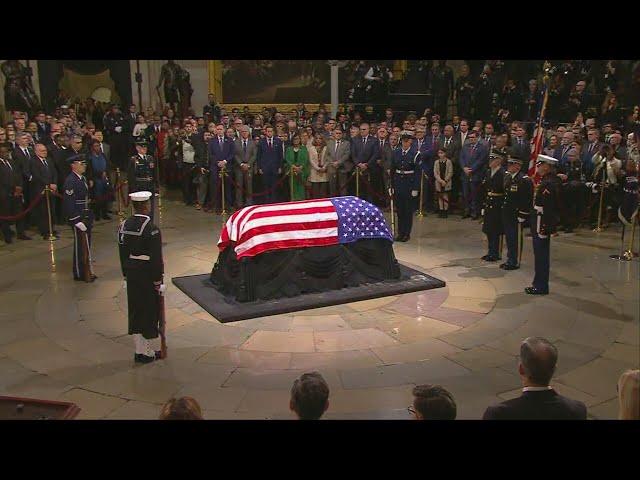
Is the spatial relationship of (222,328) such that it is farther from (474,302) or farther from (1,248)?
(1,248)

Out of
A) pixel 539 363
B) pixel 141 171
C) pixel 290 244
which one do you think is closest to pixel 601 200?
pixel 290 244

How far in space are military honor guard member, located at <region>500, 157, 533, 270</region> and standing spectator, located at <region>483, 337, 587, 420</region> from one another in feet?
19.6

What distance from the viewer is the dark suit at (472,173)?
13.3 meters

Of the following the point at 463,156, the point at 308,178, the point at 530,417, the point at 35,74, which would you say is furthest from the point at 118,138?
the point at 530,417

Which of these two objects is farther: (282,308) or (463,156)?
(463,156)

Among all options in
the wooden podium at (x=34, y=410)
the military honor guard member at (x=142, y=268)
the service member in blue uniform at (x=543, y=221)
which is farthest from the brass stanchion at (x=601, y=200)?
the wooden podium at (x=34, y=410)

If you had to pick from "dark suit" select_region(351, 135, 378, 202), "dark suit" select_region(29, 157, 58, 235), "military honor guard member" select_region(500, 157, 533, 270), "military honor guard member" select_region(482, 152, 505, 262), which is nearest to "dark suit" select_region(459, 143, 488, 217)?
"dark suit" select_region(351, 135, 378, 202)

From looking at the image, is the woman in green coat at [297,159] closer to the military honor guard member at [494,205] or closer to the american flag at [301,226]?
the military honor guard member at [494,205]

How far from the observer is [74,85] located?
2222 centimetres

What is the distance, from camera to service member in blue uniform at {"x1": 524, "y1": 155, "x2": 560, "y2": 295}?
8.88m

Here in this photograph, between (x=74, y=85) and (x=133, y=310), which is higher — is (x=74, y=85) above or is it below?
above

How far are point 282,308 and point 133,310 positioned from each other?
191 cm

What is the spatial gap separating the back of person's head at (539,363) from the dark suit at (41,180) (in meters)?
10.1

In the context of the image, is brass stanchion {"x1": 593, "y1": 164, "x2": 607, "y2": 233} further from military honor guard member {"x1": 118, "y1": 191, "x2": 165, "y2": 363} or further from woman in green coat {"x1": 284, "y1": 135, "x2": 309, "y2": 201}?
military honor guard member {"x1": 118, "y1": 191, "x2": 165, "y2": 363}
